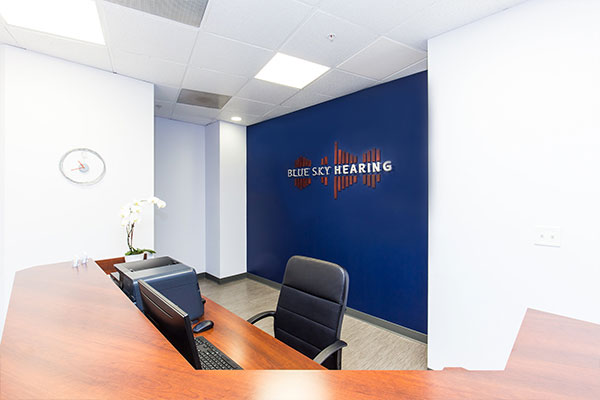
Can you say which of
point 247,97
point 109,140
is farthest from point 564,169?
point 109,140

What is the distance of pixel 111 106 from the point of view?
2941 millimetres

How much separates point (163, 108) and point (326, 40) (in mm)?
2813

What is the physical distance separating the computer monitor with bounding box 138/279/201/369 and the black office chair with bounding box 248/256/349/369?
2.74 ft

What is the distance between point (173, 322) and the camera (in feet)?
2.56

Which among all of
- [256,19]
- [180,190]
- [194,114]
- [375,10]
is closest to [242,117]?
[194,114]

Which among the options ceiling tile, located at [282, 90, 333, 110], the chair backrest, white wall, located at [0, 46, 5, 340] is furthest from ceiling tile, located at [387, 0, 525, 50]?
white wall, located at [0, 46, 5, 340]

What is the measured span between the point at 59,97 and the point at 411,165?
11.5ft

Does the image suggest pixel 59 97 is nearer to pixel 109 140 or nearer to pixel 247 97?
pixel 109 140

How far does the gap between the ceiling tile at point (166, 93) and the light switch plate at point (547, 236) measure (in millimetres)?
3695

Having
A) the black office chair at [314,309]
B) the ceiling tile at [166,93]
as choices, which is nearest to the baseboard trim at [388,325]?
the black office chair at [314,309]

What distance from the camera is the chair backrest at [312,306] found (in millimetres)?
1592

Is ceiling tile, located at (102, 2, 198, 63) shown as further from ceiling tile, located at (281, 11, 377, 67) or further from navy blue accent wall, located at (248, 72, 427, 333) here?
navy blue accent wall, located at (248, 72, 427, 333)

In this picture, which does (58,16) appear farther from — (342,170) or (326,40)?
(342,170)

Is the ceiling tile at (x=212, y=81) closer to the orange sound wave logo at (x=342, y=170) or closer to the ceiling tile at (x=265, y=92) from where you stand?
the ceiling tile at (x=265, y=92)
